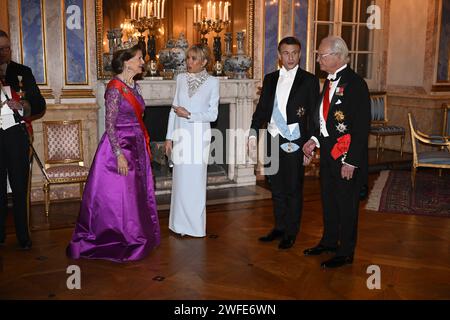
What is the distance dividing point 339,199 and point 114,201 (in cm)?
157

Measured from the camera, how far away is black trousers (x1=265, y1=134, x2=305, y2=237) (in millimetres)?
4023

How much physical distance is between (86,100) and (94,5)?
976 mm

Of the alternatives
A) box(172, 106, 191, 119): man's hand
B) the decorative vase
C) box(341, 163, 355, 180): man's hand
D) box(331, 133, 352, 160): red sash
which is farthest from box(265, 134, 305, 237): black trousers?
the decorative vase

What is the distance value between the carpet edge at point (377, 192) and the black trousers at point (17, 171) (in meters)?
3.19

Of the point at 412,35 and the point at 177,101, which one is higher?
the point at 412,35

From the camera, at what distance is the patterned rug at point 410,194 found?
211 inches

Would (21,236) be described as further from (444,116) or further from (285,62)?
(444,116)

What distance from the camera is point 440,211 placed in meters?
5.31

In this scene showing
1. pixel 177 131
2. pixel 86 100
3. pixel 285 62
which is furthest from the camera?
pixel 86 100

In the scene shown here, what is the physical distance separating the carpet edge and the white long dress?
6.36ft

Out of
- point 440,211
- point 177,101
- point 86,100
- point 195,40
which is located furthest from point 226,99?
point 440,211

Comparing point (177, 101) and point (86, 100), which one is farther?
point (86, 100)

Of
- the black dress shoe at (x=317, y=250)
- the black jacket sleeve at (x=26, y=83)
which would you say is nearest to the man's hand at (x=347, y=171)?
the black dress shoe at (x=317, y=250)

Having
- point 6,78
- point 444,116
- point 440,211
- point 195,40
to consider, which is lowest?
point 440,211
